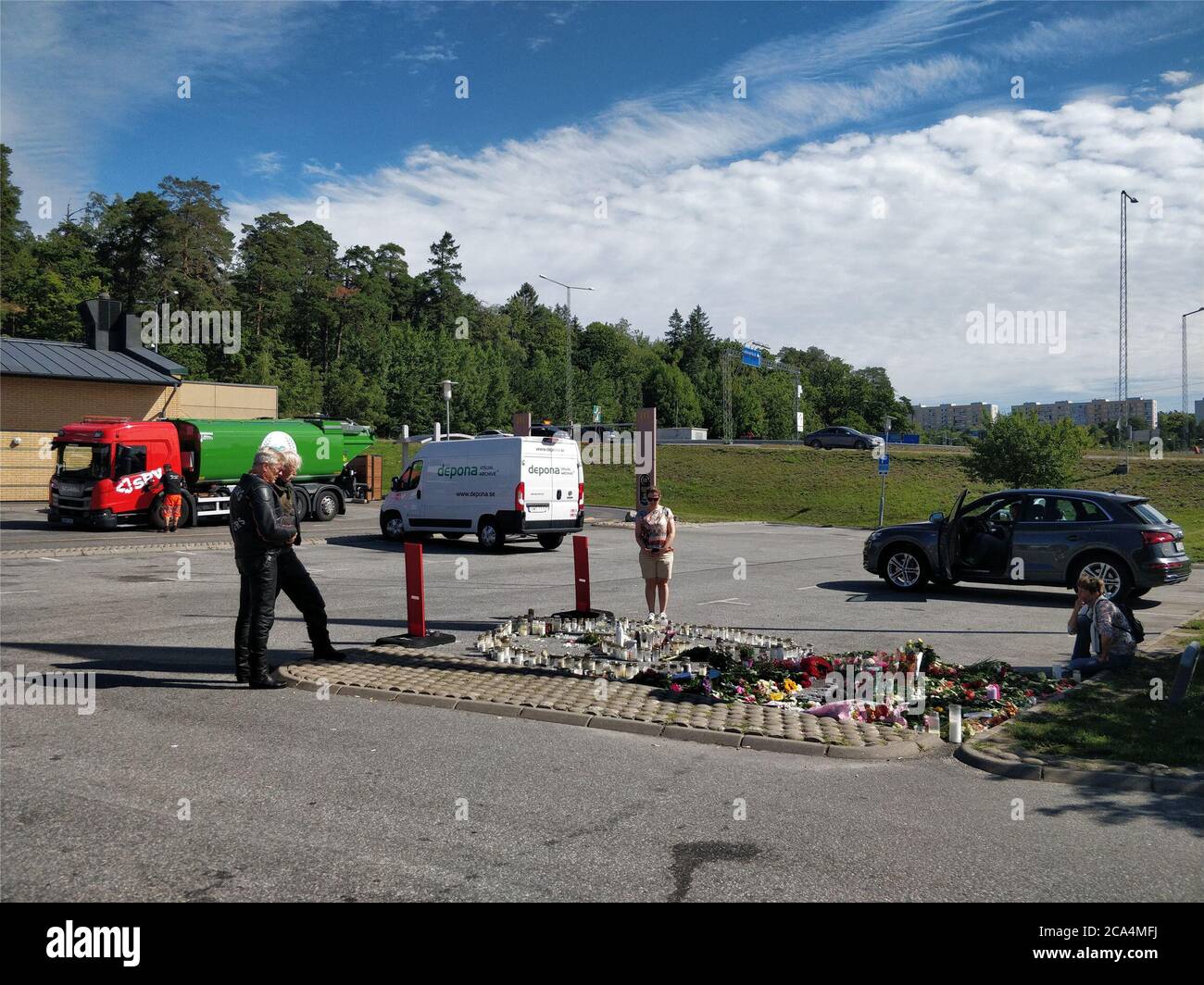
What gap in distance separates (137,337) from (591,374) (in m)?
65.4

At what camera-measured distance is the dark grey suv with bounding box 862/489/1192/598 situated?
44.9 ft

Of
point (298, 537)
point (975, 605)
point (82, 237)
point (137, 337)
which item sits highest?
point (82, 237)

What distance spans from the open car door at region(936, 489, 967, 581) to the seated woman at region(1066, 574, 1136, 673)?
5.64 metres

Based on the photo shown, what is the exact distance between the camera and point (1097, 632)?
895 cm

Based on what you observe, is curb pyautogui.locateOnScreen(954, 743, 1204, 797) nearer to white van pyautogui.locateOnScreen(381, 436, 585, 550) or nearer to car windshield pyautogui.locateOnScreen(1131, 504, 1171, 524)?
car windshield pyautogui.locateOnScreen(1131, 504, 1171, 524)

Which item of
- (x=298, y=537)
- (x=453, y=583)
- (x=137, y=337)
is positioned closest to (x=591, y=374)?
(x=137, y=337)

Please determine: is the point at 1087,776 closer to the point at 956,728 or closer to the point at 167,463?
the point at 956,728

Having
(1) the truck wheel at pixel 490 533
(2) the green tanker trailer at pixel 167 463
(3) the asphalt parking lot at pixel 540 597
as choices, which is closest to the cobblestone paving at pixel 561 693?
(3) the asphalt parking lot at pixel 540 597

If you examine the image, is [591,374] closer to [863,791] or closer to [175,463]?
[175,463]

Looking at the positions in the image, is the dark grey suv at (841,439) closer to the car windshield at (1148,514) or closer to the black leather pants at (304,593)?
the car windshield at (1148,514)

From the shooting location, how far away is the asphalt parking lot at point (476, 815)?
433 cm

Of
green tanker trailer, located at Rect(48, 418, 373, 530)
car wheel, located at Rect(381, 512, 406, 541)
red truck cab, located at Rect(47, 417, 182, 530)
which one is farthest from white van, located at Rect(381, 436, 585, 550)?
red truck cab, located at Rect(47, 417, 182, 530)

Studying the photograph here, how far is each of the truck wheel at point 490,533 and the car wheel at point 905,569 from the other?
905 cm

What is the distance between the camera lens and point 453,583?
16.2 metres
